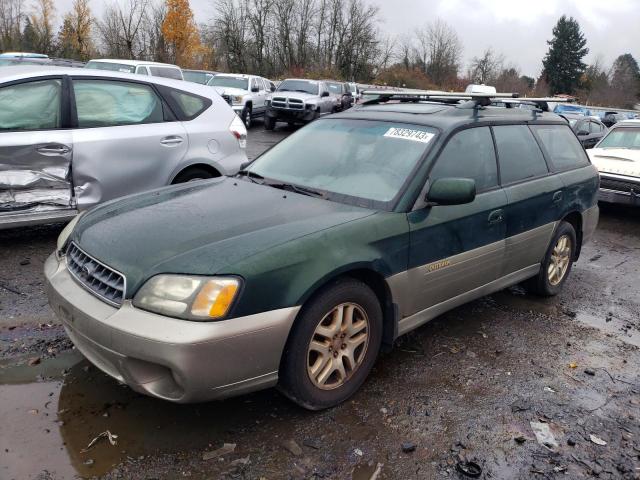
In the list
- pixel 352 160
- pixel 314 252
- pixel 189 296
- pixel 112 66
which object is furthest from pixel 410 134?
pixel 112 66

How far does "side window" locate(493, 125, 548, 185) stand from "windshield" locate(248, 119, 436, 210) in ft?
2.60

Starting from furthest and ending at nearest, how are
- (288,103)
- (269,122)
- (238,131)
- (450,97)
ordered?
(269,122) → (288,103) → (238,131) → (450,97)

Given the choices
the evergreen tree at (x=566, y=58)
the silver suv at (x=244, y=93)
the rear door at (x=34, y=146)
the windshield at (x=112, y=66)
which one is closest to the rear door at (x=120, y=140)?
the rear door at (x=34, y=146)

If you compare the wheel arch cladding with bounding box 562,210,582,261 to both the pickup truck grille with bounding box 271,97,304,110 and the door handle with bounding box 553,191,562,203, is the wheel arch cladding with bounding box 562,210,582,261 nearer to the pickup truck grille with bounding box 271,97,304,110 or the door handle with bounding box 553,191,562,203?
the door handle with bounding box 553,191,562,203

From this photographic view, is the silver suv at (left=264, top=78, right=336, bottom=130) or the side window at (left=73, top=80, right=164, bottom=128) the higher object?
the side window at (left=73, top=80, right=164, bottom=128)

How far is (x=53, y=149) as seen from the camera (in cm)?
495

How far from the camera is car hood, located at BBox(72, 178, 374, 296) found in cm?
263

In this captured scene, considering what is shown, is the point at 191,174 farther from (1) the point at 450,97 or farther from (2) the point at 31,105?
(1) the point at 450,97

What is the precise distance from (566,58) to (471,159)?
71431 millimetres

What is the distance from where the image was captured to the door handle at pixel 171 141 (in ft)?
18.2

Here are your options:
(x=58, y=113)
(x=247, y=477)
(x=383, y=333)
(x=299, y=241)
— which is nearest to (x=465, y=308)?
(x=383, y=333)

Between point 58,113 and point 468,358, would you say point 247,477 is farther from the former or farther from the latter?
point 58,113

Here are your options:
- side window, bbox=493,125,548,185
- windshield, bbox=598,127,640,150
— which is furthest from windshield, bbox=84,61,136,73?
side window, bbox=493,125,548,185

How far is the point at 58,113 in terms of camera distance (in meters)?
5.09
